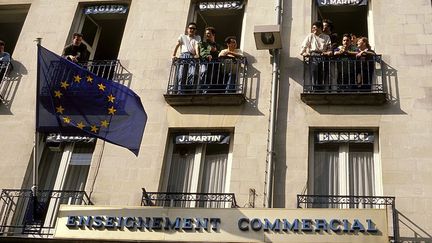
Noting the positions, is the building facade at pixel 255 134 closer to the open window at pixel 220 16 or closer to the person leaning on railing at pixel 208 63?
the person leaning on railing at pixel 208 63

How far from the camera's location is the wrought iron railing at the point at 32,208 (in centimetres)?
1327

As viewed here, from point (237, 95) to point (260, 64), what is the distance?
1.25 meters

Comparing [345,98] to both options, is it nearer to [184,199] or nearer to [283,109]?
[283,109]

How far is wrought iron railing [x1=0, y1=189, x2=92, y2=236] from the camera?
13.3m

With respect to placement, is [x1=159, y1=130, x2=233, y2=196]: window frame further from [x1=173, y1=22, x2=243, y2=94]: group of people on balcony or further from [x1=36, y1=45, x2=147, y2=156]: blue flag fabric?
[x1=36, y1=45, x2=147, y2=156]: blue flag fabric

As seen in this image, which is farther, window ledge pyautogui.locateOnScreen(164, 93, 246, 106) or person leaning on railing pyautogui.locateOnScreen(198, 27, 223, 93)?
person leaning on railing pyautogui.locateOnScreen(198, 27, 223, 93)

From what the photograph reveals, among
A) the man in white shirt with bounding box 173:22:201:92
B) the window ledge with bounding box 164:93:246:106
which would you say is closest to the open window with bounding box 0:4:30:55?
the man in white shirt with bounding box 173:22:201:92

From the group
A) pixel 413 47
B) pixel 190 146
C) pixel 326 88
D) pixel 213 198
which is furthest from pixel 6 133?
pixel 413 47

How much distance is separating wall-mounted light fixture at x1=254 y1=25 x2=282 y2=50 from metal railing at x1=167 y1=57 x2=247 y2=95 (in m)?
0.66

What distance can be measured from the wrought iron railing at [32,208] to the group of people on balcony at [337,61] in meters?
5.97

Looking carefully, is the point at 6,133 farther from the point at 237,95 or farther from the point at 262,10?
the point at 262,10

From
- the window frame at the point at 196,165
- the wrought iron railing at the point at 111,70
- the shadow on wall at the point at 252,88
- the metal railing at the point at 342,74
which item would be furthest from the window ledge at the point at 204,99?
the metal railing at the point at 342,74

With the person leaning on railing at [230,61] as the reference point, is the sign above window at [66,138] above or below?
below

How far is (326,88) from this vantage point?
46.0 feet
